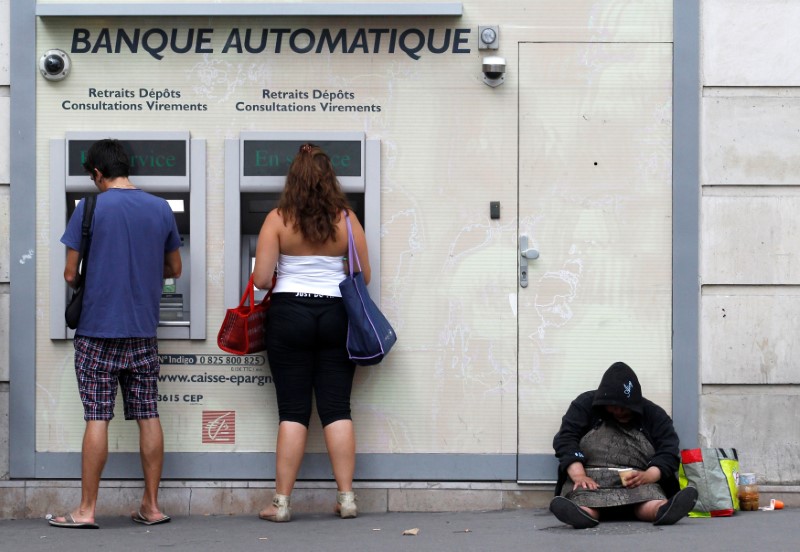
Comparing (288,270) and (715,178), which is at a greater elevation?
(715,178)

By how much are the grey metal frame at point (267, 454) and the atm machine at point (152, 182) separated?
132 mm

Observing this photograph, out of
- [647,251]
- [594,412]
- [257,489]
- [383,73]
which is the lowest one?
[257,489]

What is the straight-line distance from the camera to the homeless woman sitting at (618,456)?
5.95 metres

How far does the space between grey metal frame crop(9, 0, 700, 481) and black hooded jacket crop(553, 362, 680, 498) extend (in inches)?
12.7

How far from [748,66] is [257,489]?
340cm

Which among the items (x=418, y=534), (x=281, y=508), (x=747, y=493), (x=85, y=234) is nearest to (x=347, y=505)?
→ (x=281, y=508)

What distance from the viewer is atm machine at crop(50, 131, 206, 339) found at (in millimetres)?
6410

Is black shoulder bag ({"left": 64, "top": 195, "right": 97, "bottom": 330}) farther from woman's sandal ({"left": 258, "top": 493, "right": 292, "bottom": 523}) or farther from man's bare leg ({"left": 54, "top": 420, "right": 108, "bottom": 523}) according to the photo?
woman's sandal ({"left": 258, "top": 493, "right": 292, "bottom": 523})

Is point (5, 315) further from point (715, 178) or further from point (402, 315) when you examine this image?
point (715, 178)

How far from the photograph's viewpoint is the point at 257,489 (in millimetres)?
6457

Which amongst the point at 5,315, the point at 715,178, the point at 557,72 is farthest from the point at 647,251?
the point at 5,315

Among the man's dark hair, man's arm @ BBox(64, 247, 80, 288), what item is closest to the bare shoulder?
the man's dark hair

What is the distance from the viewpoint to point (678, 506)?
229 inches

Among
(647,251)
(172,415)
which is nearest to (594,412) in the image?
(647,251)
